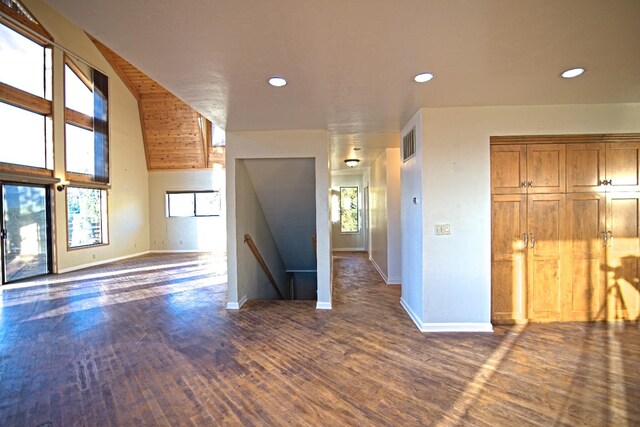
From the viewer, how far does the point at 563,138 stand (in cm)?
343

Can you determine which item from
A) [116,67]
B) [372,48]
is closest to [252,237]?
[372,48]

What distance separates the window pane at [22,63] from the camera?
584cm

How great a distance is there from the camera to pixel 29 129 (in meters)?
6.39

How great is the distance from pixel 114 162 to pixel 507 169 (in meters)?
9.86

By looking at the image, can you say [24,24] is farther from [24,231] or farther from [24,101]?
[24,231]

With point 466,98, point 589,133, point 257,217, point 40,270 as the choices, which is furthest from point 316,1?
point 40,270

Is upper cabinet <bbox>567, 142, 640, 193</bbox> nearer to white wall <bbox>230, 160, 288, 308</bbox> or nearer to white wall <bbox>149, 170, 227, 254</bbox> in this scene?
white wall <bbox>230, 160, 288, 308</bbox>

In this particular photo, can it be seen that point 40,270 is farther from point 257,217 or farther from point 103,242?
point 257,217

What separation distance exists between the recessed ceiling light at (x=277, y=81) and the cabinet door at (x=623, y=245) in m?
3.93

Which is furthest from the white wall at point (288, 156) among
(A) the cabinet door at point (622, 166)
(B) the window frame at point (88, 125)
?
(B) the window frame at point (88, 125)

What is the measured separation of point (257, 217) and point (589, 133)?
473 centimetres

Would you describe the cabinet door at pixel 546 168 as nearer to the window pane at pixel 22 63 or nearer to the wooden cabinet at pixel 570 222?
the wooden cabinet at pixel 570 222

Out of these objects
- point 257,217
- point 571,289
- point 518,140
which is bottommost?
point 571,289

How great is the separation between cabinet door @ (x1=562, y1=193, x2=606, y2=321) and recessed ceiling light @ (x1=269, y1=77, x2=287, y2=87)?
351 centimetres
